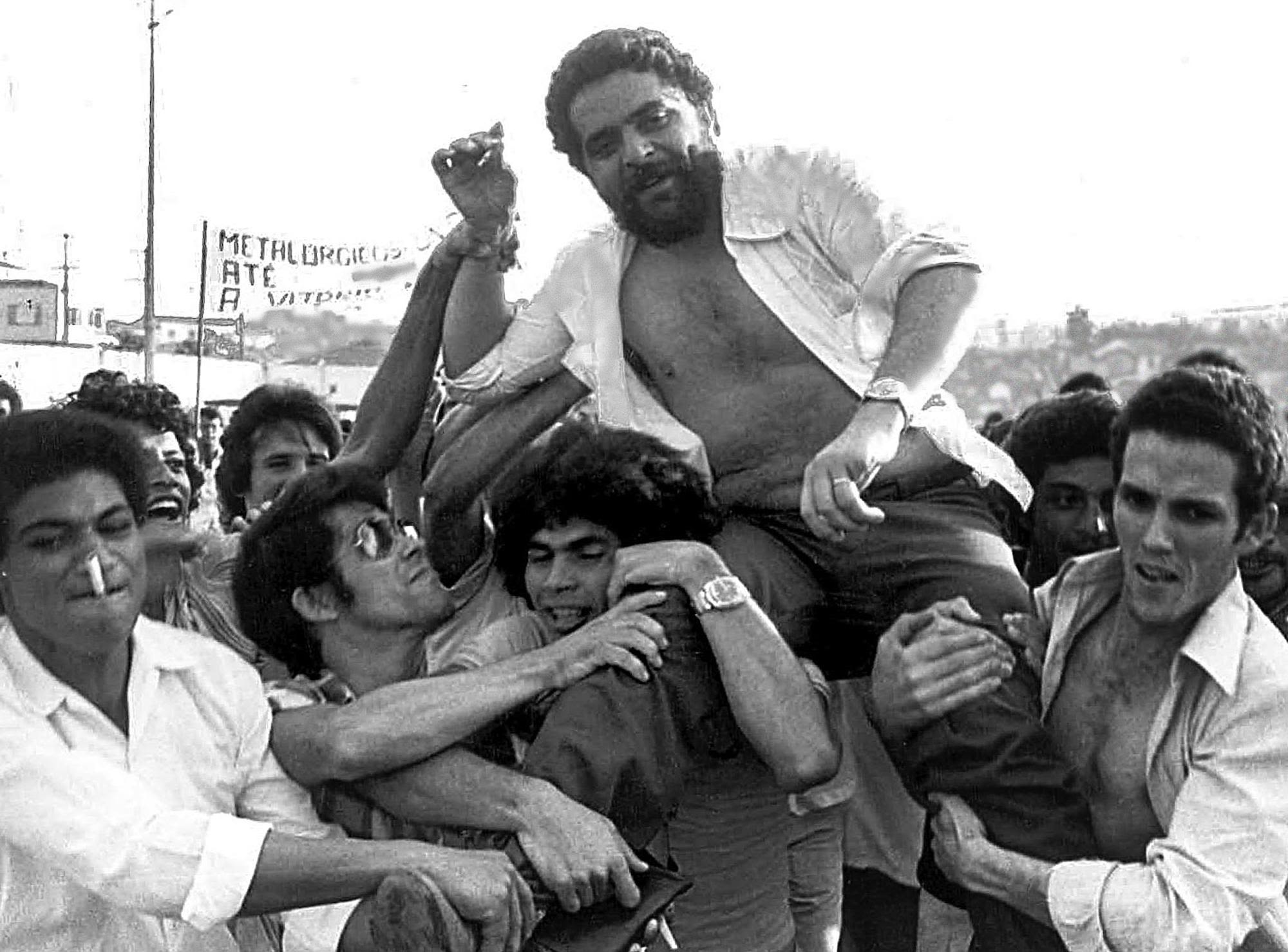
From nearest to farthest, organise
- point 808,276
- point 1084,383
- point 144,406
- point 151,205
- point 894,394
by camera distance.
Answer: point 894,394
point 808,276
point 144,406
point 1084,383
point 151,205

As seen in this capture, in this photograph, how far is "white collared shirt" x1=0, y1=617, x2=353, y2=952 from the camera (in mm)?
2068

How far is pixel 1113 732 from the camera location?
2375mm

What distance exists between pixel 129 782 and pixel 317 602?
21.4 inches

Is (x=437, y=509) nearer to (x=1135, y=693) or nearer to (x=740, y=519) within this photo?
(x=740, y=519)

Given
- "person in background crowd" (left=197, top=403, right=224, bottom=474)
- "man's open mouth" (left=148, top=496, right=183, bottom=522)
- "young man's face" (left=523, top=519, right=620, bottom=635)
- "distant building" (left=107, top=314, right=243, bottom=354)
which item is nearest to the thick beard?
"young man's face" (left=523, top=519, right=620, bottom=635)

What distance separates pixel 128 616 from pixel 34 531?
19cm

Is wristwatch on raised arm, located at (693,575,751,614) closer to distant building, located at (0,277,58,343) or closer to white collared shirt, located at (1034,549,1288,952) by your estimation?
white collared shirt, located at (1034,549,1288,952)

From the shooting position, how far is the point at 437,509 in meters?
3.13

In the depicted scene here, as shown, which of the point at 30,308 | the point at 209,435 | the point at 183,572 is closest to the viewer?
the point at 183,572

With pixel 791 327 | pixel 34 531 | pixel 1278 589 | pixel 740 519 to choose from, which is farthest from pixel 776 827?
pixel 34 531

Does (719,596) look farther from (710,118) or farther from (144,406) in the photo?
(144,406)

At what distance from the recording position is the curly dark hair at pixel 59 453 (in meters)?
2.17

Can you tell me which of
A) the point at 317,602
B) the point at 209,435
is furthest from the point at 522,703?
the point at 209,435

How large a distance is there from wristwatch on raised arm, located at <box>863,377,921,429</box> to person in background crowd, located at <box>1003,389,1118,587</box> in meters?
0.96
